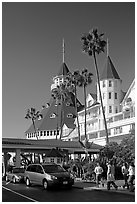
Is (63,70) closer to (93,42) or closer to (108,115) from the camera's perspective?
(108,115)

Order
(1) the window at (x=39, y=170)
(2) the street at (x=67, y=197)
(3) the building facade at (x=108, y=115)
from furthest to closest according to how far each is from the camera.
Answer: (3) the building facade at (x=108, y=115) → (1) the window at (x=39, y=170) → (2) the street at (x=67, y=197)

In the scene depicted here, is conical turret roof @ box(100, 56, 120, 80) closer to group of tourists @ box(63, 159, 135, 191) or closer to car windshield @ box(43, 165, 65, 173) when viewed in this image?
group of tourists @ box(63, 159, 135, 191)

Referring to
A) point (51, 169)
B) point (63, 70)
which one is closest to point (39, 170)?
point (51, 169)

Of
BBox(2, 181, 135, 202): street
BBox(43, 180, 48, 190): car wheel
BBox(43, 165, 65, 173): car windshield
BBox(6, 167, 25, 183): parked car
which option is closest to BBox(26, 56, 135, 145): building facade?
BBox(6, 167, 25, 183): parked car

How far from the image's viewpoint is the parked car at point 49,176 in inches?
759

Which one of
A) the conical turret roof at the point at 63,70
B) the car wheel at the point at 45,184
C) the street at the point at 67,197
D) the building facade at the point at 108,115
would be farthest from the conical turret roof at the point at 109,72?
the street at the point at 67,197

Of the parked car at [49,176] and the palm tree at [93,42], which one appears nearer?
the parked car at [49,176]

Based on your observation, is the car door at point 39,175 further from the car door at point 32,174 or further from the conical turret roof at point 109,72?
the conical turret roof at point 109,72

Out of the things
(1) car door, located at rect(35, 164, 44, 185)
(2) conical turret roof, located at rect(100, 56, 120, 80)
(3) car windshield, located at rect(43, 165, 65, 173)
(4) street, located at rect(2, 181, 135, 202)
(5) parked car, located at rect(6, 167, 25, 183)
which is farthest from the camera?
(2) conical turret roof, located at rect(100, 56, 120, 80)

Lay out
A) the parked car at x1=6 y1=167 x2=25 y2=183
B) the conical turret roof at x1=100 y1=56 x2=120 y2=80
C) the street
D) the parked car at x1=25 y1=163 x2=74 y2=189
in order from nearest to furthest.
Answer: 1. the street
2. the parked car at x1=25 y1=163 x2=74 y2=189
3. the parked car at x1=6 y1=167 x2=25 y2=183
4. the conical turret roof at x1=100 y1=56 x2=120 y2=80

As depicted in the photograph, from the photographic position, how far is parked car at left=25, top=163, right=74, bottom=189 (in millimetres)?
19281

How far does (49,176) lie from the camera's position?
19422 mm

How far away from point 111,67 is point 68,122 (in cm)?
2493

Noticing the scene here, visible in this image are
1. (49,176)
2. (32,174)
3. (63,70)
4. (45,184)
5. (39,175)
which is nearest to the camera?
(49,176)
